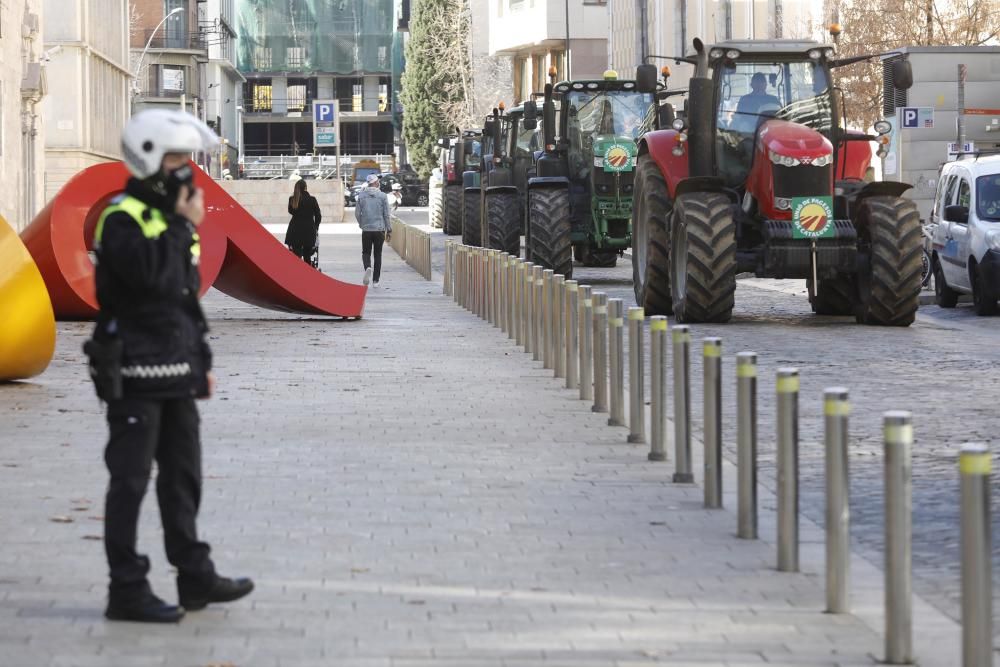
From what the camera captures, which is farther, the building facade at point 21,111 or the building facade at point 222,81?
the building facade at point 222,81

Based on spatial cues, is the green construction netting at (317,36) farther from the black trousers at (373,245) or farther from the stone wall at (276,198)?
the black trousers at (373,245)

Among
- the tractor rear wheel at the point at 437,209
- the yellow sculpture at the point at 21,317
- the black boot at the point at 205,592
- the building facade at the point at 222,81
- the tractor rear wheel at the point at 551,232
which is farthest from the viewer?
the building facade at the point at 222,81

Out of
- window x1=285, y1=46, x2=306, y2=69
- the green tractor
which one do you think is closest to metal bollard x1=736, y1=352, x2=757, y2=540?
the green tractor

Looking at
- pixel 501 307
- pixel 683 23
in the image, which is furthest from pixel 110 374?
pixel 683 23

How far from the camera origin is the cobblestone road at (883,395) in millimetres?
8945

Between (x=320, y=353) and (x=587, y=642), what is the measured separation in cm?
1235

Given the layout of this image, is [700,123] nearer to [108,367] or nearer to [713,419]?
[713,419]

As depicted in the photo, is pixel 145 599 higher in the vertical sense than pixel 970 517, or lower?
lower

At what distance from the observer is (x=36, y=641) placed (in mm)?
6574

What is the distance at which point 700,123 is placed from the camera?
22.0m

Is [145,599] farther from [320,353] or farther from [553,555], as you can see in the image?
[320,353]

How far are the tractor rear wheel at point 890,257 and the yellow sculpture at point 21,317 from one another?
8.87 m

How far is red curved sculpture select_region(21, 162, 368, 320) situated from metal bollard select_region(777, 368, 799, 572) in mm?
14029

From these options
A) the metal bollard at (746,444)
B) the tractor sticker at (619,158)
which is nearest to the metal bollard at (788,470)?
the metal bollard at (746,444)
